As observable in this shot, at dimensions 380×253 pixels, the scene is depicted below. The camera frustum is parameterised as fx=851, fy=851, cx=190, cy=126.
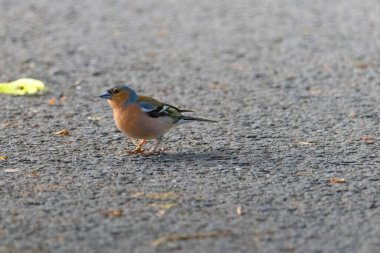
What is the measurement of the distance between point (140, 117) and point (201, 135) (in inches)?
37.8

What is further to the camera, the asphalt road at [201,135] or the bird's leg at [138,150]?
the bird's leg at [138,150]

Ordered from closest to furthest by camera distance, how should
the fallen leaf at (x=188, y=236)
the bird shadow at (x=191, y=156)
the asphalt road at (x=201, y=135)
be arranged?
the fallen leaf at (x=188, y=236)
the asphalt road at (x=201, y=135)
the bird shadow at (x=191, y=156)

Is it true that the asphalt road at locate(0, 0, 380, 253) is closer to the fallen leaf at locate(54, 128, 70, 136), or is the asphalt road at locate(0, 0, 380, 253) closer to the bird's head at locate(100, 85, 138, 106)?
the fallen leaf at locate(54, 128, 70, 136)

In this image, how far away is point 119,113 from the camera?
23.2ft

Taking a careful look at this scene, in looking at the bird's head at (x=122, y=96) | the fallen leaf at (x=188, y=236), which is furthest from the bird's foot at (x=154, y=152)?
the fallen leaf at (x=188, y=236)

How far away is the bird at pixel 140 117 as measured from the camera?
6992 mm

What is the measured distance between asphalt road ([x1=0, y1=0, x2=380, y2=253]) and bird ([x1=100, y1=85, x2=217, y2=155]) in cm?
20

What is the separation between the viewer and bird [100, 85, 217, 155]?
6.99 metres

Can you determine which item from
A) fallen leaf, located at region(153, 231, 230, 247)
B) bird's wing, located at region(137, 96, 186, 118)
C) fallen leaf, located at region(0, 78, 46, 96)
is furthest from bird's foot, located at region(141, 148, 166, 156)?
fallen leaf, located at region(0, 78, 46, 96)

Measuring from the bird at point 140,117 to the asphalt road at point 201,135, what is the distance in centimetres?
20

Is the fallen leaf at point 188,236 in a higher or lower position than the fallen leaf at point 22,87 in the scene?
lower

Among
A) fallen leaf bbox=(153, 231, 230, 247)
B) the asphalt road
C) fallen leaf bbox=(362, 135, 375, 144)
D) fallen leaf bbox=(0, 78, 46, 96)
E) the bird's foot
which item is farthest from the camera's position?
fallen leaf bbox=(0, 78, 46, 96)

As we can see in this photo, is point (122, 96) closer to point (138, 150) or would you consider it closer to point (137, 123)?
point (137, 123)

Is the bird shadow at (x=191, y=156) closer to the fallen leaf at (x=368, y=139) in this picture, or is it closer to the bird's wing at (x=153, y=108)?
the bird's wing at (x=153, y=108)
